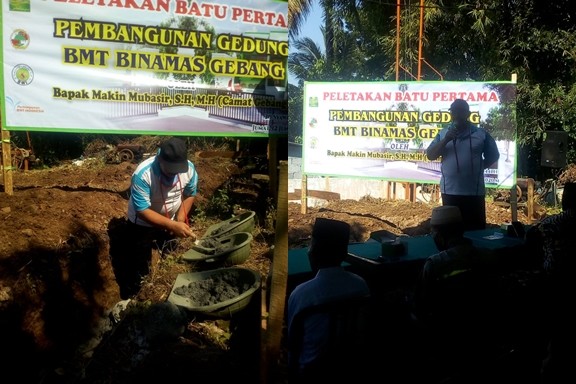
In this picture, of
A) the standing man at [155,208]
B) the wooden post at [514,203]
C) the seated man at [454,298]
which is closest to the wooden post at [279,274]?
the standing man at [155,208]

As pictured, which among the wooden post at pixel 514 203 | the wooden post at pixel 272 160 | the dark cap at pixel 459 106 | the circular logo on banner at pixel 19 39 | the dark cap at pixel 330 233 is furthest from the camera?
the wooden post at pixel 514 203

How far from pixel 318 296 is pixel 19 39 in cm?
125

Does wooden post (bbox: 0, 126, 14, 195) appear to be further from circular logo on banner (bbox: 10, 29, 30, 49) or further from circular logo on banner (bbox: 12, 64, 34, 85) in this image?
circular logo on banner (bbox: 10, 29, 30, 49)

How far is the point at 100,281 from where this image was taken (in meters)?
1.96

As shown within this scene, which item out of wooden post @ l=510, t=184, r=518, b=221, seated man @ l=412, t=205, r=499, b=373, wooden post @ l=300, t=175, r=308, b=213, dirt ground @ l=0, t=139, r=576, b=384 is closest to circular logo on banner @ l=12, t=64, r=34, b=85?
dirt ground @ l=0, t=139, r=576, b=384

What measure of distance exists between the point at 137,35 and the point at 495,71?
57.1 inches

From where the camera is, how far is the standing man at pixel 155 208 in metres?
1.97

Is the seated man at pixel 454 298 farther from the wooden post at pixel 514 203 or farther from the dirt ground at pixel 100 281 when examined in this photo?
the dirt ground at pixel 100 281

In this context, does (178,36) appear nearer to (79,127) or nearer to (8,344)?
(79,127)

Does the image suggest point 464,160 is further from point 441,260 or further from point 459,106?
point 441,260

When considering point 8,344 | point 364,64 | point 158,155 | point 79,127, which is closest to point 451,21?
point 364,64

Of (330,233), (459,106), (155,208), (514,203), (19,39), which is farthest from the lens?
(514,203)

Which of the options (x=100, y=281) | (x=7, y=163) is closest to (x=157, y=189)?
(x=100, y=281)

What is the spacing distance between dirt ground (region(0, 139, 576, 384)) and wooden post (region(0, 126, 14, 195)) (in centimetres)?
3
